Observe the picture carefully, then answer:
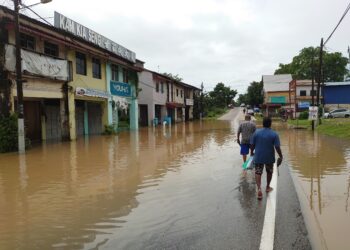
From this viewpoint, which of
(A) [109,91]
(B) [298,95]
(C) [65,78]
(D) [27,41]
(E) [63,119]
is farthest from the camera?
(B) [298,95]

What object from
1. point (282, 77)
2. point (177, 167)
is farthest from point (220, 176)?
point (282, 77)

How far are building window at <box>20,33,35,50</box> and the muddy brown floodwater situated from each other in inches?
545

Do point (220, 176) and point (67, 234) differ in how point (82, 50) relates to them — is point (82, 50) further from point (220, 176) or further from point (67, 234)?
point (67, 234)

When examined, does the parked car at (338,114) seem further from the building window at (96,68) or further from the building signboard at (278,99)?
the building window at (96,68)

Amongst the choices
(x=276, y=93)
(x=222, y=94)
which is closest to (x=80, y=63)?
(x=276, y=93)

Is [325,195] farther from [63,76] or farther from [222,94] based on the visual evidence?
[222,94]

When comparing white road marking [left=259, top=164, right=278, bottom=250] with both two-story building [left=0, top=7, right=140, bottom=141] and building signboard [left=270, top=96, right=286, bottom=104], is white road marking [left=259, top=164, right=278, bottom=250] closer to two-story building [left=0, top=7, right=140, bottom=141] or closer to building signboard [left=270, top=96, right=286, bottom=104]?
two-story building [left=0, top=7, right=140, bottom=141]

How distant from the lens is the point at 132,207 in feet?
22.7

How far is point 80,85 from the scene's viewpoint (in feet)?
78.8

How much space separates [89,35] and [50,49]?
5731 millimetres

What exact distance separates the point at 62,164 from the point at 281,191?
25.3 feet

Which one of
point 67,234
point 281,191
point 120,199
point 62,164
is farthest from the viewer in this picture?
point 62,164

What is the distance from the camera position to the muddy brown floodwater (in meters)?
5.30

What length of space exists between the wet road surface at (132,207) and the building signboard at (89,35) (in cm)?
1295
